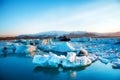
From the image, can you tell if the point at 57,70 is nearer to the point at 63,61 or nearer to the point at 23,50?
the point at 63,61

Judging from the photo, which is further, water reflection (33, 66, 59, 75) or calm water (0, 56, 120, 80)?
water reflection (33, 66, 59, 75)

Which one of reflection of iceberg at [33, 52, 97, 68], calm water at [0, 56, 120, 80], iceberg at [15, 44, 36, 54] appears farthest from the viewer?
iceberg at [15, 44, 36, 54]

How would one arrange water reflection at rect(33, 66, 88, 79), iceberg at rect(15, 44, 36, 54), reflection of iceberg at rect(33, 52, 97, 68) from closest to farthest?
1. water reflection at rect(33, 66, 88, 79)
2. reflection of iceberg at rect(33, 52, 97, 68)
3. iceberg at rect(15, 44, 36, 54)

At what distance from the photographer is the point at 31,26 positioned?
307 cm

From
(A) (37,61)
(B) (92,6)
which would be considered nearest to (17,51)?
(A) (37,61)

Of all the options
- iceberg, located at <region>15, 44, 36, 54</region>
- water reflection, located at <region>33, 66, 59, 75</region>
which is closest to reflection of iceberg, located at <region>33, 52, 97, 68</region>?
water reflection, located at <region>33, 66, 59, 75</region>

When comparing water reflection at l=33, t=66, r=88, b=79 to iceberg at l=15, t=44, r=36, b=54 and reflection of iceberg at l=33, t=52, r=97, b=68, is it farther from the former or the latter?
iceberg at l=15, t=44, r=36, b=54

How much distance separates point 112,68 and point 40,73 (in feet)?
3.47

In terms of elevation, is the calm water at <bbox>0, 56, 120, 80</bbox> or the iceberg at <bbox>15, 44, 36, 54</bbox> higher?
the iceberg at <bbox>15, 44, 36, 54</bbox>

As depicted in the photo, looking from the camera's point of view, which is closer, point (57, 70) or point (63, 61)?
point (57, 70)

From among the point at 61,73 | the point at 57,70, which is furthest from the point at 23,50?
the point at 61,73

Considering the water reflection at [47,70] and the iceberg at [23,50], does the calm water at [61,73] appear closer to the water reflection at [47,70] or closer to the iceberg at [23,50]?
the water reflection at [47,70]

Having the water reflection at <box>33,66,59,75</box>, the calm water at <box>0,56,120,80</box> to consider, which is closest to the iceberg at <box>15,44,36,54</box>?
the calm water at <box>0,56,120,80</box>

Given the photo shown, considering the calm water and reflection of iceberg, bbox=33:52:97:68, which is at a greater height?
reflection of iceberg, bbox=33:52:97:68
